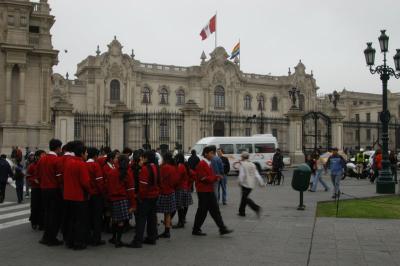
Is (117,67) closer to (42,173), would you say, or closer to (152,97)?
(152,97)

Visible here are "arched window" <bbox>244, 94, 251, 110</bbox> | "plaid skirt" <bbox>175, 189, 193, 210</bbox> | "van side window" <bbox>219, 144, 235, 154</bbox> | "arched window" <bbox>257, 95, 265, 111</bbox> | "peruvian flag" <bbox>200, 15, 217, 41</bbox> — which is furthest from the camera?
"arched window" <bbox>257, 95, 265, 111</bbox>

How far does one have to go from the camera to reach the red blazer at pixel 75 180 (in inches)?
323

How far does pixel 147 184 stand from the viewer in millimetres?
8414

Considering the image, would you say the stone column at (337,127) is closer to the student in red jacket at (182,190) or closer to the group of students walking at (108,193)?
the student in red jacket at (182,190)

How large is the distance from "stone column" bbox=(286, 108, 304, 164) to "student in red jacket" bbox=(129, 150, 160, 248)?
2410 centimetres

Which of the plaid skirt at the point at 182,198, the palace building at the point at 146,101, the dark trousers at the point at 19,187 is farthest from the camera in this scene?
the palace building at the point at 146,101

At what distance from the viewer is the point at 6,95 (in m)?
31.6

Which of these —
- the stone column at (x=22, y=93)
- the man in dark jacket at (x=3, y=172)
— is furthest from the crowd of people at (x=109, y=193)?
the stone column at (x=22, y=93)

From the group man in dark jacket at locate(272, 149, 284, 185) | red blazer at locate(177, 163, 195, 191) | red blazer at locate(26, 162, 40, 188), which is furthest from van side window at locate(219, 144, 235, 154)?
red blazer at locate(26, 162, 40, 188)

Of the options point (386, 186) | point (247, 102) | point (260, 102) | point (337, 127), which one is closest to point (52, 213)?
point (386, 186)

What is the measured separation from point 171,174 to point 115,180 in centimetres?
131

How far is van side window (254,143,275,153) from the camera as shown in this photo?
91.5 feet

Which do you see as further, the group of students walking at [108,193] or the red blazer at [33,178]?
the red blazer at [33,178]

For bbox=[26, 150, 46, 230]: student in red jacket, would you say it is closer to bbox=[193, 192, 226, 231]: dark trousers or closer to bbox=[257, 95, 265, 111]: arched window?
bbox=[193, 192, 226, 231]: dark trousers
